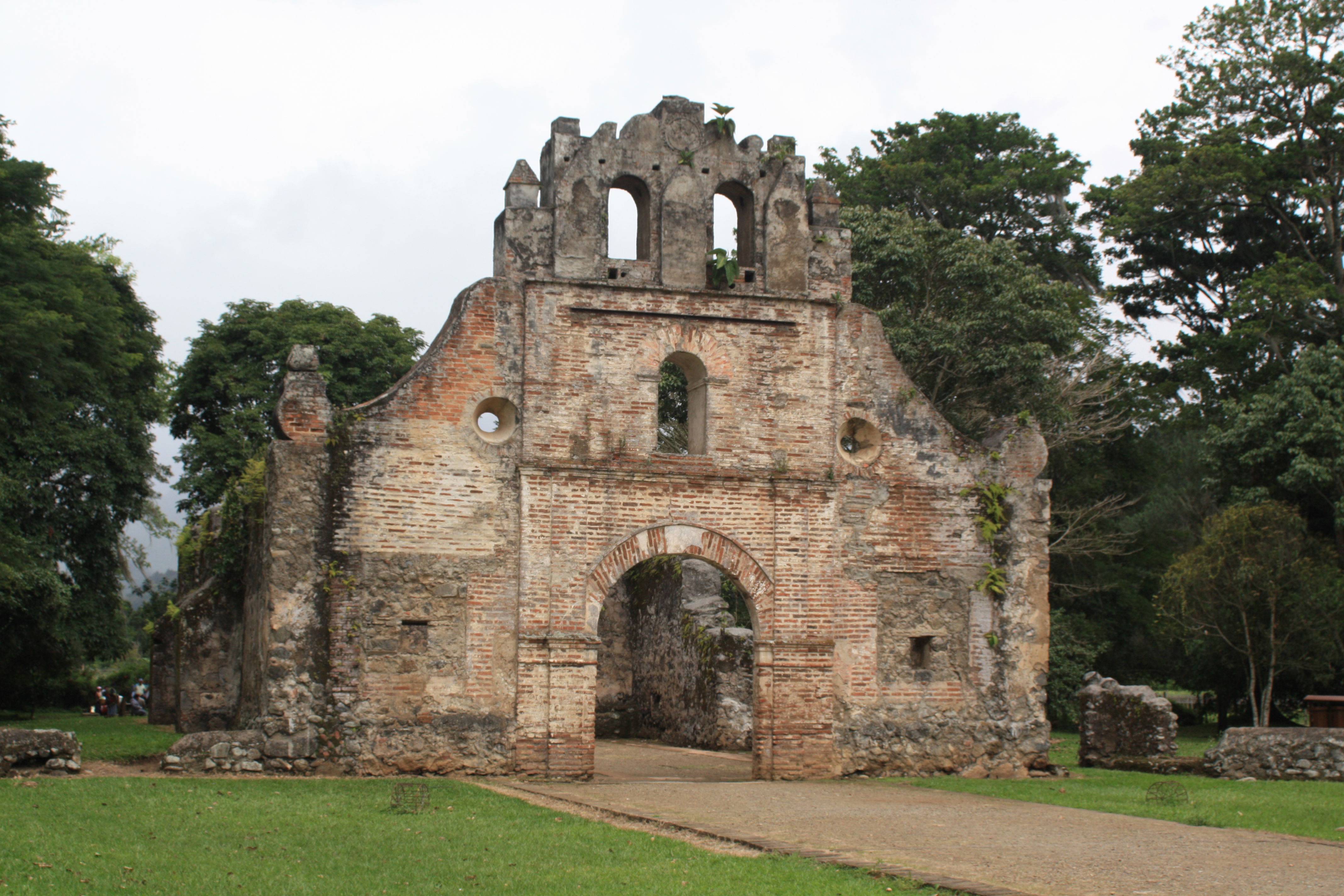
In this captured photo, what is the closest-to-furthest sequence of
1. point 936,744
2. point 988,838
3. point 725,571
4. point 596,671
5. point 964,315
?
point 988,838
point 596,671
point 725,571
point 936,744
point 964,315

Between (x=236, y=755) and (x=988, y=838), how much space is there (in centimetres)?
800

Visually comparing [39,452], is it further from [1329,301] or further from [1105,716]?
[1329,301]

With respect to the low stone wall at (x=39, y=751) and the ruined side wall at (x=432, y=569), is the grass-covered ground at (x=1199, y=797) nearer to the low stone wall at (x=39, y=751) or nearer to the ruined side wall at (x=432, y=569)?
the ruined side wall at (x=432, y=569)

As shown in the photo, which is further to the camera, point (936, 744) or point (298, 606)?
point (936, 744)

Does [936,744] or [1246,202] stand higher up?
[1246,202]

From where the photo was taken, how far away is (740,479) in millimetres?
15836

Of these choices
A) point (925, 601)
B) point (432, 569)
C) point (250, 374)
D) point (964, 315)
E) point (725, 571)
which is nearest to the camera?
point (432, 569)

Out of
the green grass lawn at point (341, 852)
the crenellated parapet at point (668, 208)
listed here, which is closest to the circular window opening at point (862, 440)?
the crenellated parapet at point (668, 208)

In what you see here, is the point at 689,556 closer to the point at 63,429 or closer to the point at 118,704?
the point at 63,429

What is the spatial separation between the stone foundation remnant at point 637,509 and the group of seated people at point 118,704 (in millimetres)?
16554

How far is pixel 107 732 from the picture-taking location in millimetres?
20891

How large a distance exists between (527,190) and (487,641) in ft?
17.4

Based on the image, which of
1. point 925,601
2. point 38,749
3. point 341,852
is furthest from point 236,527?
point 341,852

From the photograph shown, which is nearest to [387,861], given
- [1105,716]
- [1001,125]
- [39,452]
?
[1105,716]
